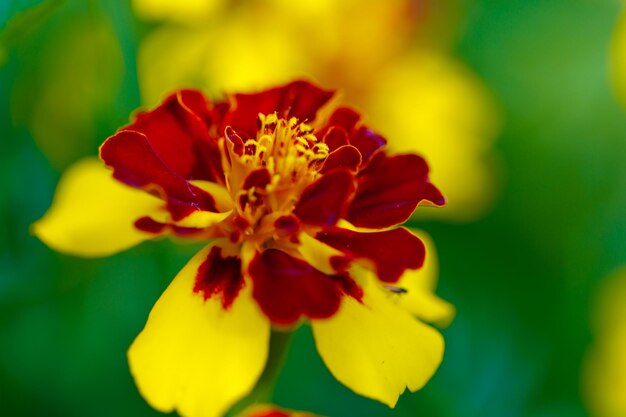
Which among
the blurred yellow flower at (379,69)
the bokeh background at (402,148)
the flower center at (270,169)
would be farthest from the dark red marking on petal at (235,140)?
the blurred yellow flower at (379,69)

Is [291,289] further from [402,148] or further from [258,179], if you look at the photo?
[402,148]

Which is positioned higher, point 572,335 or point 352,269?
point 352,269

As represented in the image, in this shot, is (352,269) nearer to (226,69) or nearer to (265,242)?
(265,242)

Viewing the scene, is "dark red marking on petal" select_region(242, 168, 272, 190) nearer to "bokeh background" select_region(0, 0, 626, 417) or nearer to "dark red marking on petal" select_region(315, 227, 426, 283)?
"dark red marking on petal" select_region(315, 227, 426, 283)

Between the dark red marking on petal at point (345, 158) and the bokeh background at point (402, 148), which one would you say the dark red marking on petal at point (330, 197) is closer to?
the dark red marking on petal at point (345, 158)

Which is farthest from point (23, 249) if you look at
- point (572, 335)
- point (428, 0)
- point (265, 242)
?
point (428, 0)

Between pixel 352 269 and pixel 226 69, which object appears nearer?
pixel 352 269

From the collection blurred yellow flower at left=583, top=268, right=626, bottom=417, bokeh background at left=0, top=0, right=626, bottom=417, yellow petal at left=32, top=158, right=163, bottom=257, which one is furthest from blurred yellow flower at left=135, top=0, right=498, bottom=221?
yellow petal at left=32, top=158, right=163, bottom=257

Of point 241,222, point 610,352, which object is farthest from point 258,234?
point 610,352

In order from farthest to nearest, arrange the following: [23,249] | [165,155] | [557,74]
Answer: [557,74], [23,249], [165,155]
